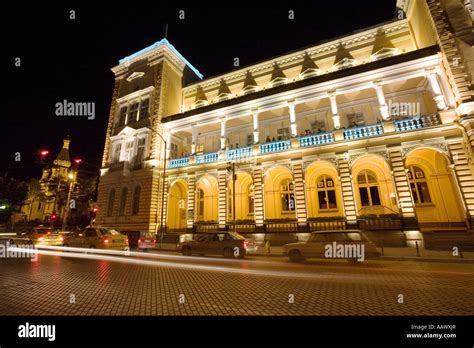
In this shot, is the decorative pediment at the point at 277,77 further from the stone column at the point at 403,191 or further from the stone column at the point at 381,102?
A: the stone column at the point at 403,191

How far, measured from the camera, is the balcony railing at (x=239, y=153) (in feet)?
68.2

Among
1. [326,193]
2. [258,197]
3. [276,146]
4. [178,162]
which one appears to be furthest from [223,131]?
[326,193]

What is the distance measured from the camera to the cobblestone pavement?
4508 millimetres

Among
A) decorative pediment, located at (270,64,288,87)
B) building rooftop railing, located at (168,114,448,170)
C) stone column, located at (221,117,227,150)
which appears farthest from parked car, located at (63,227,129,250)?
decorative pediment, located at (270,64,288,87)

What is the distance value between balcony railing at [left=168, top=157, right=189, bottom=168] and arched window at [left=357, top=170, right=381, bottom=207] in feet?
53.3

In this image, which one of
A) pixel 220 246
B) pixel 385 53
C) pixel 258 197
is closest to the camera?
pixel 220 246

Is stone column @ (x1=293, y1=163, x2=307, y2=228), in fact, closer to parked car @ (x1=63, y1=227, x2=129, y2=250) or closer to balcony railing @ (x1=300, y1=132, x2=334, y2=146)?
balcony railing @ (x1=300, y1=132, x2=334, y2=146)

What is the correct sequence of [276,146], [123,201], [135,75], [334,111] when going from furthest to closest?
[135,75]
[123,201]
[276,146]
[334,111]

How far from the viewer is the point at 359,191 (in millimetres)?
18766

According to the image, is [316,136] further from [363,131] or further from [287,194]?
[287,194]

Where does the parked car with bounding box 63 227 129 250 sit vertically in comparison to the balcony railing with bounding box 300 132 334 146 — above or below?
below

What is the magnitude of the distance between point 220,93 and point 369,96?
16.5 m

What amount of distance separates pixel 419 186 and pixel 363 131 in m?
6.23
